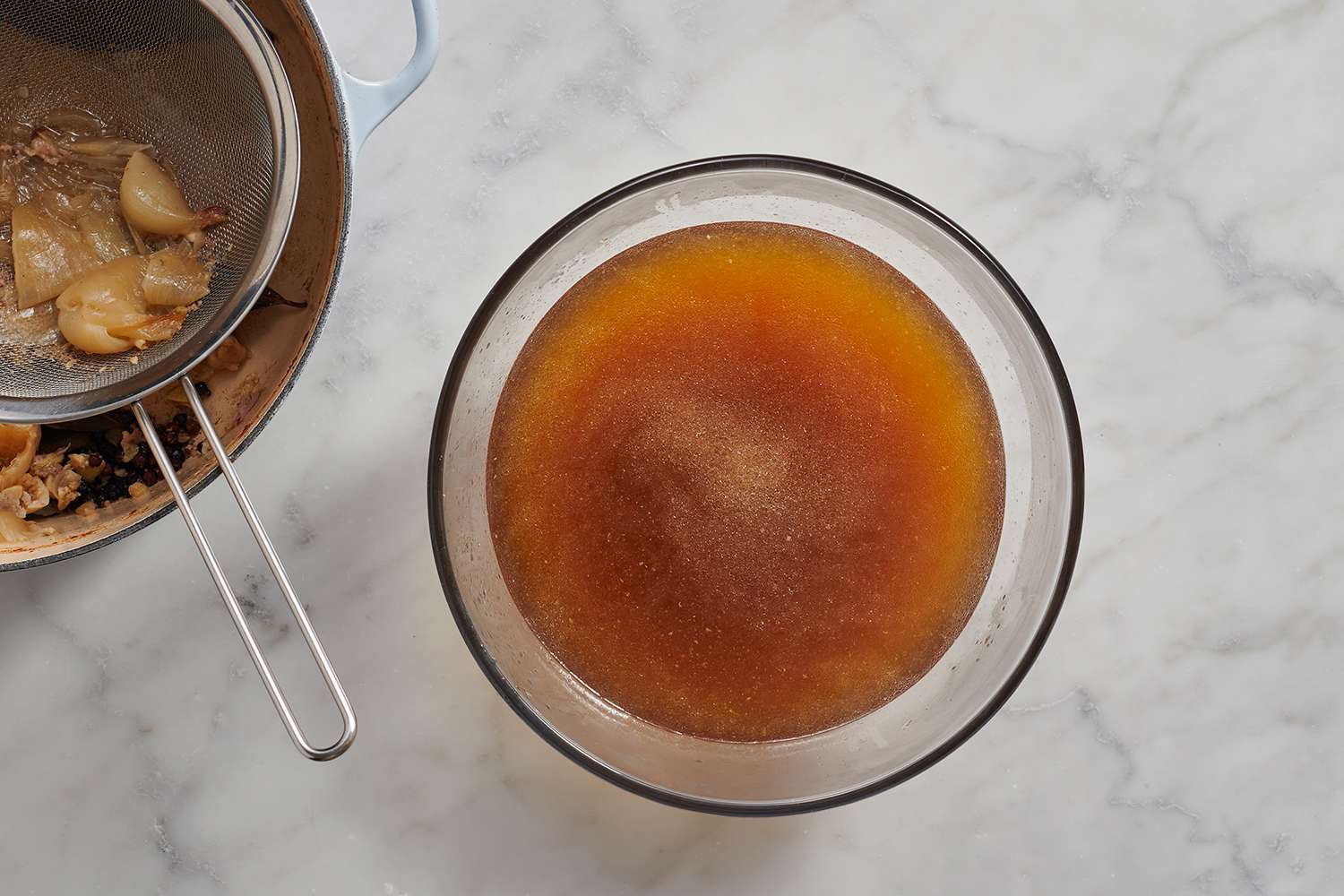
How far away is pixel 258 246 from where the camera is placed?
1.16 metres

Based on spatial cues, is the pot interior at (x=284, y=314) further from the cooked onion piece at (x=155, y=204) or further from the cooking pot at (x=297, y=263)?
the cooked onion piece at (x=155, y=204)

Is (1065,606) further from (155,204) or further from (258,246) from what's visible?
(155,204)

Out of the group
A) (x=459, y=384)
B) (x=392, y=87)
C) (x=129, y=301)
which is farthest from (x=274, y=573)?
(x=392, y=87)

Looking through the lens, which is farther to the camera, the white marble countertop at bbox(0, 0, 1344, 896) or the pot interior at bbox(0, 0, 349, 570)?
the white marble countertop at bbox(0, 0, 1344, 896)

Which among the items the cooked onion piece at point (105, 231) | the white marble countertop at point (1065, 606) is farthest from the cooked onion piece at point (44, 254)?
Answer: the white marble countertop at point (1065, 606)

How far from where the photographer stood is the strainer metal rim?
1124 mm

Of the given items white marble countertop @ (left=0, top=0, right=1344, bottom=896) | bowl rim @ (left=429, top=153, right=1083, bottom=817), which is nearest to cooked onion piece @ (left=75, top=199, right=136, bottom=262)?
white marble countertop @ (left=0, top=0, right=1344, bottom=896)

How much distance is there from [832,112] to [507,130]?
0.43 meters

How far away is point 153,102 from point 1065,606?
1334mm

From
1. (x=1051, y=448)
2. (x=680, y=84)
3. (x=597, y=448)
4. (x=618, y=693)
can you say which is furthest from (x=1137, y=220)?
(x=618, y=693)

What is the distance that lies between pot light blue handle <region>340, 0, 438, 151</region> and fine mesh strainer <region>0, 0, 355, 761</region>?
0.38 ft

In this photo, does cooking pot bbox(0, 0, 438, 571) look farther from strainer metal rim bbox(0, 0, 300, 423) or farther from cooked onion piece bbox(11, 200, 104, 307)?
cooked onion piece bbox(11, 200, 104, 307)

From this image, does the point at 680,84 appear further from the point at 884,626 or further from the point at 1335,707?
the point at 1335,707

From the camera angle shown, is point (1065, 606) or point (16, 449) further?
point (1065, 606)
